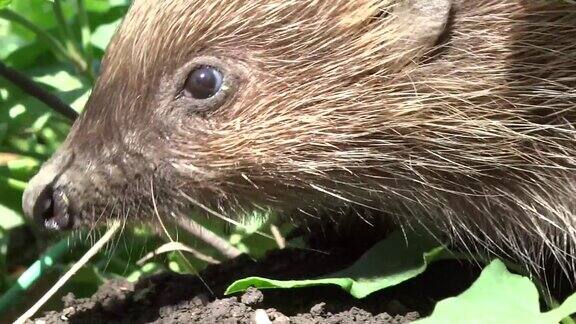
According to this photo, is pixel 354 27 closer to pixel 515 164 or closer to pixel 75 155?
pixel 515 164

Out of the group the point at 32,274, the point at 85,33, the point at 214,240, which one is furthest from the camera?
the point at 85,33

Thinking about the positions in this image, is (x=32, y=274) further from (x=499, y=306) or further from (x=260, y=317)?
(x=499, y=306)

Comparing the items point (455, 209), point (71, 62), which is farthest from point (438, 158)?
point (71, 62)

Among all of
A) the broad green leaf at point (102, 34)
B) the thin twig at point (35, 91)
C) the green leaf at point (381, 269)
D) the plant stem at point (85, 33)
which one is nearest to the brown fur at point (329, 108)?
the green leaf at point (381, 269)

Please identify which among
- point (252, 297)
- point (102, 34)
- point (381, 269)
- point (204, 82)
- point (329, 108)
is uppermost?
point (102, 34)

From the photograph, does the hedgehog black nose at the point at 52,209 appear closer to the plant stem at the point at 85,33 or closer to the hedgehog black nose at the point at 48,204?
the hedgehog black nose at the point at 48,204

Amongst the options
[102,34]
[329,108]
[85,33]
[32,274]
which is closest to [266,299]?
[329,108]

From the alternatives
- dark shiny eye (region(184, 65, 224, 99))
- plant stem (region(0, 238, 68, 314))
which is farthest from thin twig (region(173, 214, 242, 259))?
dark shiny eye (region(184, 65, 224, 99))
